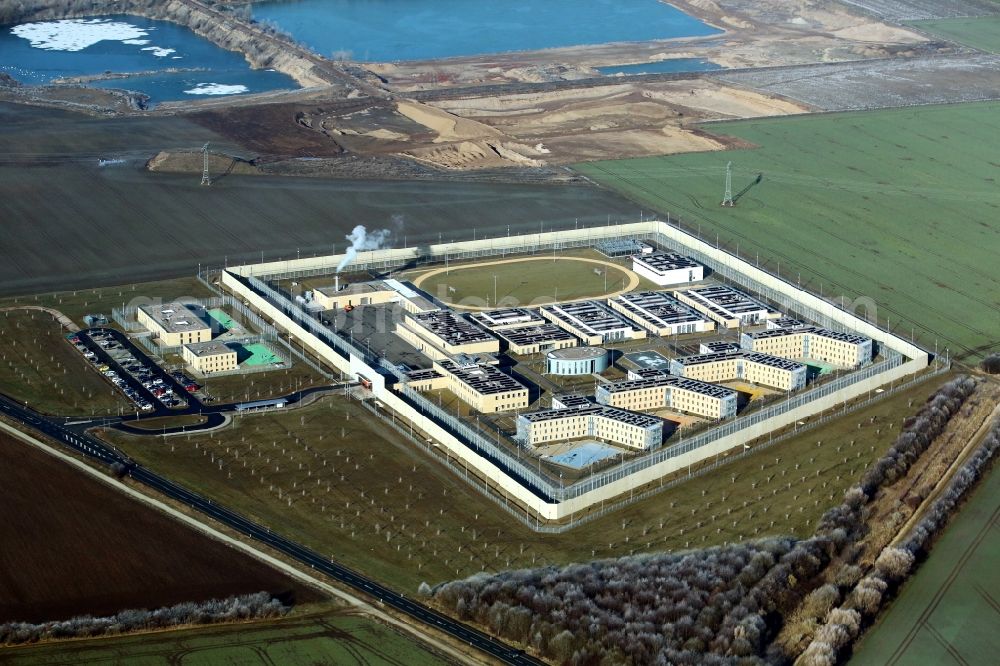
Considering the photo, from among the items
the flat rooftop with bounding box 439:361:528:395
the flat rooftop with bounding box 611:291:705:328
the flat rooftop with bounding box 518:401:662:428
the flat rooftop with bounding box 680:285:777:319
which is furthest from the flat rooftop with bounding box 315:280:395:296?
the flat rooftop with bounding box 518:401:662:428

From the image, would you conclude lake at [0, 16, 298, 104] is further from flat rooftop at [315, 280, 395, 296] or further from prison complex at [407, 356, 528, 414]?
prison complex at [407, 356, 528, 414]

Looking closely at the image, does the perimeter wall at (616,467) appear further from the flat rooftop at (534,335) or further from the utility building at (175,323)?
the flat rooftop at (534,335)

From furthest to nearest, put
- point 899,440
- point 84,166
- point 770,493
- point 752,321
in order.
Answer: point 84,166
point 752,321
point 899,440
point 770,493

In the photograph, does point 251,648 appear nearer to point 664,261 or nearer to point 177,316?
point 177,316

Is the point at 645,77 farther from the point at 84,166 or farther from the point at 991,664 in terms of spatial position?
the point at 991,664

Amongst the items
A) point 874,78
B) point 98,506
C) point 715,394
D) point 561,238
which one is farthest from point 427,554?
point 874,78

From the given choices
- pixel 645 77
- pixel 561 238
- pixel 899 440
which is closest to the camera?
pixel 899 440
